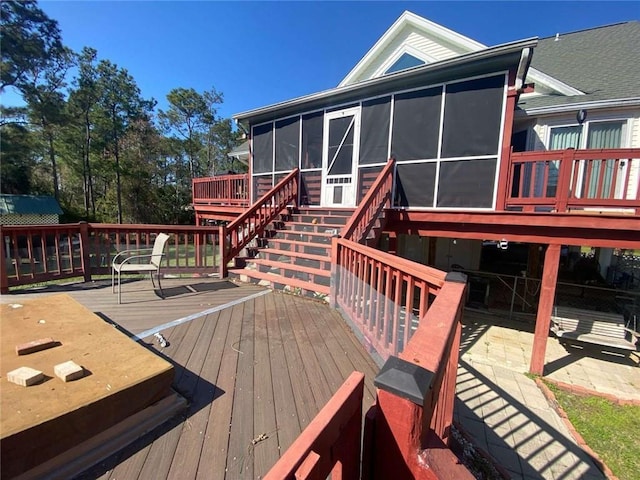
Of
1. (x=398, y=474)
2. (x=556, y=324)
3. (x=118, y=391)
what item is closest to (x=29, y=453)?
(x=118, y=391)

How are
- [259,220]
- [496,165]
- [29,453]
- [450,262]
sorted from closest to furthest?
[29,453]
[496,165]
[259,220]
[450,262]

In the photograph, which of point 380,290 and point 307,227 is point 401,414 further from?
point 307,227

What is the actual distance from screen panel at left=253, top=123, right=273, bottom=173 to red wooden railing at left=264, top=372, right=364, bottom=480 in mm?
8086

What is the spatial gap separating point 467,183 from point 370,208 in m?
1.99

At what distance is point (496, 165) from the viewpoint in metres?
5.07

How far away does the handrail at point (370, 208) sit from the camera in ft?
13.7

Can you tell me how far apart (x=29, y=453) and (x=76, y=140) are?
25.1m

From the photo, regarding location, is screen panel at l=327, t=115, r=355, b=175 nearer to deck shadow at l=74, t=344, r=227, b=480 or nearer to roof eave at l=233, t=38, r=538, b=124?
roof eave at l=233, t=38, r=538, b=124

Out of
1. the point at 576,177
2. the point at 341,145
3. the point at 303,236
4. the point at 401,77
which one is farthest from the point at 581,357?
the point at 341,145

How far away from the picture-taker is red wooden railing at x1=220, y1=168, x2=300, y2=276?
5141 millimetres

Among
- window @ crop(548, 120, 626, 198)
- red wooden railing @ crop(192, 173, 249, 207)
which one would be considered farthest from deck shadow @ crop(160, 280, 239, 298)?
window @ crop(548, 120, 626, 198)

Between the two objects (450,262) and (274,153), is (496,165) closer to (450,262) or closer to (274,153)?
(274,153)

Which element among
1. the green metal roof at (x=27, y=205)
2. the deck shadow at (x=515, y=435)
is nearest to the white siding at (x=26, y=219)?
the green metal roof at (x=27, y=205)

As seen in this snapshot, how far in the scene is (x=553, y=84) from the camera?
7.23 metres
